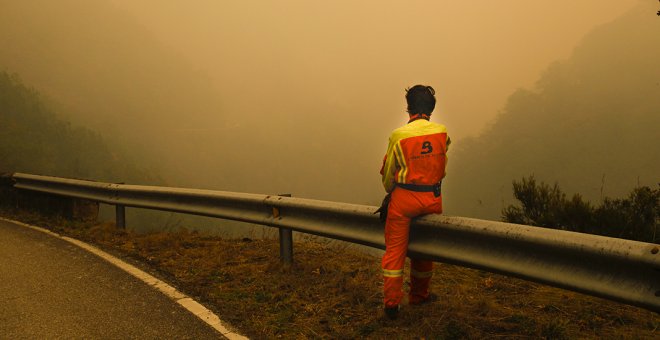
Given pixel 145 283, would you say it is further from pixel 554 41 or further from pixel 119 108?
pixel 554 41

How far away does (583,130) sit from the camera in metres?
126

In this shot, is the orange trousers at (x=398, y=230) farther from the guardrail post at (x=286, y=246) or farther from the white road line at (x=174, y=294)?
the guardrail post at (x=286, y=246)

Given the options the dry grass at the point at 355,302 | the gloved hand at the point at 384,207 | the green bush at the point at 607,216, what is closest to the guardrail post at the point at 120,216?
the dry grass at the point at 355,302

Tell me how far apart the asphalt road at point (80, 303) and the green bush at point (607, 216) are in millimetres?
5124

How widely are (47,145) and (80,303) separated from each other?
3059 inches

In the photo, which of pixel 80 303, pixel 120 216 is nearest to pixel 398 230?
pixel 80 303

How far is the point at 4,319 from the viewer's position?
155 inches

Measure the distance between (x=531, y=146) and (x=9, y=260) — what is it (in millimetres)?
126451

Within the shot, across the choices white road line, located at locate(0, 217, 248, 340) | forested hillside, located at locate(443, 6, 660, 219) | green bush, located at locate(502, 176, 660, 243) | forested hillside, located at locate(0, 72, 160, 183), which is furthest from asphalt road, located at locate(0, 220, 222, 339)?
forested hillside, located at locate(443, 6, 660, 219)

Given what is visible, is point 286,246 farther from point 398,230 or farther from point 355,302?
point 398,230

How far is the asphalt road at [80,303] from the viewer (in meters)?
3.71

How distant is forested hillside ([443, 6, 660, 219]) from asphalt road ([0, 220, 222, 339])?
290 feet

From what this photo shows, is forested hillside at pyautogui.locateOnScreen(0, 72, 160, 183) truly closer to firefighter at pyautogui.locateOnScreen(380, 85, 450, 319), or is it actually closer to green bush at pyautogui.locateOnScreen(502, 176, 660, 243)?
green bush at pyautogui.locateOnScreen(502, 176, 660, 243)

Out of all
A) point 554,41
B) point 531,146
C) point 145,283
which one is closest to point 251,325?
point 145,283
